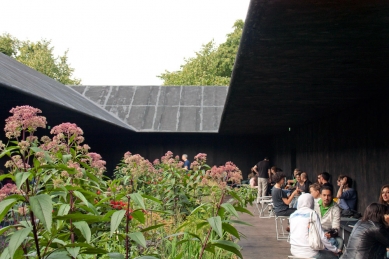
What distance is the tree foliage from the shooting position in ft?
159

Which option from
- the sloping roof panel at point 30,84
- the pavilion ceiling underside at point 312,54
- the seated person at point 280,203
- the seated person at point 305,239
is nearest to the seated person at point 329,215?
the seated person at point 305,239

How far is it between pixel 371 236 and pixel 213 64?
4577 centimetres

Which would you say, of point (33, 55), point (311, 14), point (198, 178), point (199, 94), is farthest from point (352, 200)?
point (33, 55)

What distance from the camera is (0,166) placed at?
41.4ft

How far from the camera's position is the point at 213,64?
5053cm

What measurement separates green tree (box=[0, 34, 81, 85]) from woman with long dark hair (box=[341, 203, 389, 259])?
48.1m

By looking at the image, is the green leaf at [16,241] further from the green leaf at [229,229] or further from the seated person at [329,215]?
the seated person at [329,215]

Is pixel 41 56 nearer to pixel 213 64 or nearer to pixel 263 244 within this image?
pixel 213 64

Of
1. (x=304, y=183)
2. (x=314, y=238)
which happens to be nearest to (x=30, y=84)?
(x=314, y=238)

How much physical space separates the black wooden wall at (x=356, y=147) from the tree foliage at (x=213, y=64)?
1253 inches

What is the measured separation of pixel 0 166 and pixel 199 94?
14247 mm

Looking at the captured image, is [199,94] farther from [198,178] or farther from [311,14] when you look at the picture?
[311,14]

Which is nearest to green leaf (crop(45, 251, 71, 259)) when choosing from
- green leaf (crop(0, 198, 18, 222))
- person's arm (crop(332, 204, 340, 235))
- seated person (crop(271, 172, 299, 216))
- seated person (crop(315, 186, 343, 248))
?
green leaf (crop(0, 198, 18, 222))

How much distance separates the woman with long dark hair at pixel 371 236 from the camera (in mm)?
5246
